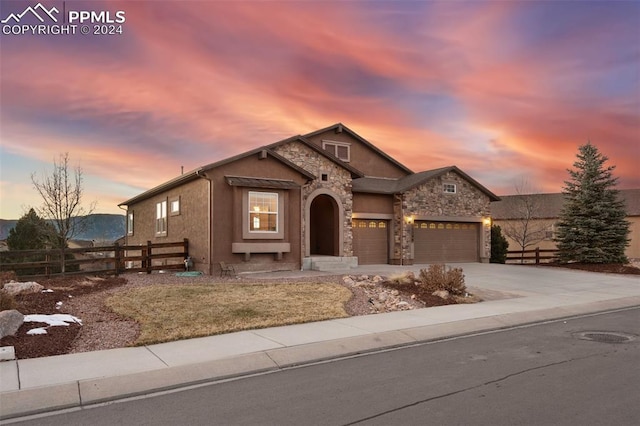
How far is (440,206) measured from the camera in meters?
26.6

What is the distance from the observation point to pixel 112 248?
707 inches

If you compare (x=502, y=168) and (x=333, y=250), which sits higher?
(x=502, y=168)

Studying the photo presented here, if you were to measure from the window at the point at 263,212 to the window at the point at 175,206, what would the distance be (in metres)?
4.67

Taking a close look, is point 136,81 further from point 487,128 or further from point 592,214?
point 592,214

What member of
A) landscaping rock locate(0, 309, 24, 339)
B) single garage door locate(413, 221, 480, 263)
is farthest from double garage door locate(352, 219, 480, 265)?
landscaping rock locate(0, 309, 24, 339)

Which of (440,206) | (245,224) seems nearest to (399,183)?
(440,206)

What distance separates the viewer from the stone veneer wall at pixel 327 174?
21.9m

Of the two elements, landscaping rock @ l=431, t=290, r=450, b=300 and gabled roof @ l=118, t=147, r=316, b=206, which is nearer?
landscaping rock @ l=431, t=290, r=450, b=300

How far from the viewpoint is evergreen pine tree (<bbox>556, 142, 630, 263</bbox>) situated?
2609 centimetres

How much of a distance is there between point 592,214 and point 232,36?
73.1ft

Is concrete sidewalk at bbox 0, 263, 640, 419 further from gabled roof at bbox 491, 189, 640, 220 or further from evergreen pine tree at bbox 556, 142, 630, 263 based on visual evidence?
gabled roof at bbox 491, 189, 640, 220

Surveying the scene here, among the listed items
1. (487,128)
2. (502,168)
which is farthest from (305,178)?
(502,168)

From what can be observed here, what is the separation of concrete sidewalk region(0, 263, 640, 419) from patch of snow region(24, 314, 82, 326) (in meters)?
2.03

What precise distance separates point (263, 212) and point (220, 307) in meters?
8.84
